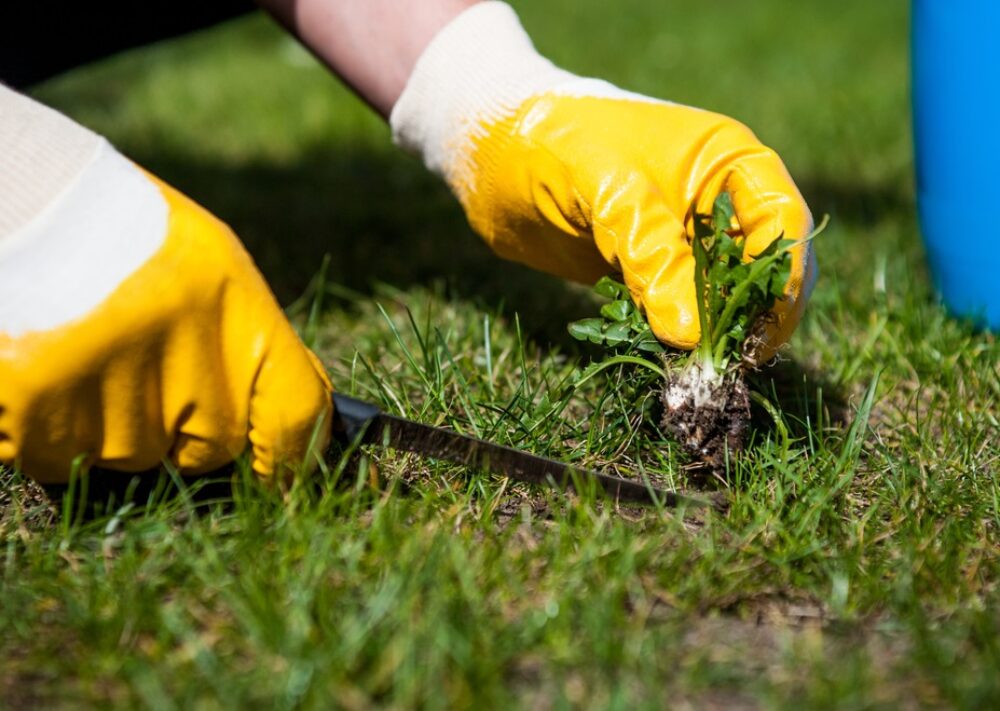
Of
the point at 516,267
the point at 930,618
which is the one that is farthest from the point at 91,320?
the point at 516,267

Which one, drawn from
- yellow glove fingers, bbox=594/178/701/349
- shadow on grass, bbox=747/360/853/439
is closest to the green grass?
shadow on grass, bbox=747/360/853/439

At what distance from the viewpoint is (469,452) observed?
4.73ft

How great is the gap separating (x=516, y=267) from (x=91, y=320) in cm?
129

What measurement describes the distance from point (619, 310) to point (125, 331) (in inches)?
26.2

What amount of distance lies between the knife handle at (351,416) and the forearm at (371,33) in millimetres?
692

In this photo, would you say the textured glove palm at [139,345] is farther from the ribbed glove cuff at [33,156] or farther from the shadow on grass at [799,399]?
the shadow on grass at [799,399]

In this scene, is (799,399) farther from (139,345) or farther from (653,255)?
(139,345)

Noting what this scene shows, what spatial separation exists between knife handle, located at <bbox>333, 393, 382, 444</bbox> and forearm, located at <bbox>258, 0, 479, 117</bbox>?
692 millimetres

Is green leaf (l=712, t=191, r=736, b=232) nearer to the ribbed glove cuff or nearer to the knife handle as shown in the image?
the knife handle

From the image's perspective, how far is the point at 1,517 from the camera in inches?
54.9

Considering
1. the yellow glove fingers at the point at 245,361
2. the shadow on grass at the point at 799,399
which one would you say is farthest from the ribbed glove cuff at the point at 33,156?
the shadow on grass at the point at 799,399

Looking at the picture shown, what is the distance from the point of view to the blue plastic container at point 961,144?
73.5 inches

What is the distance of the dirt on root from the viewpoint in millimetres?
1412

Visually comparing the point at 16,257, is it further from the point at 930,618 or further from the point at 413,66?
the point at 930,618
